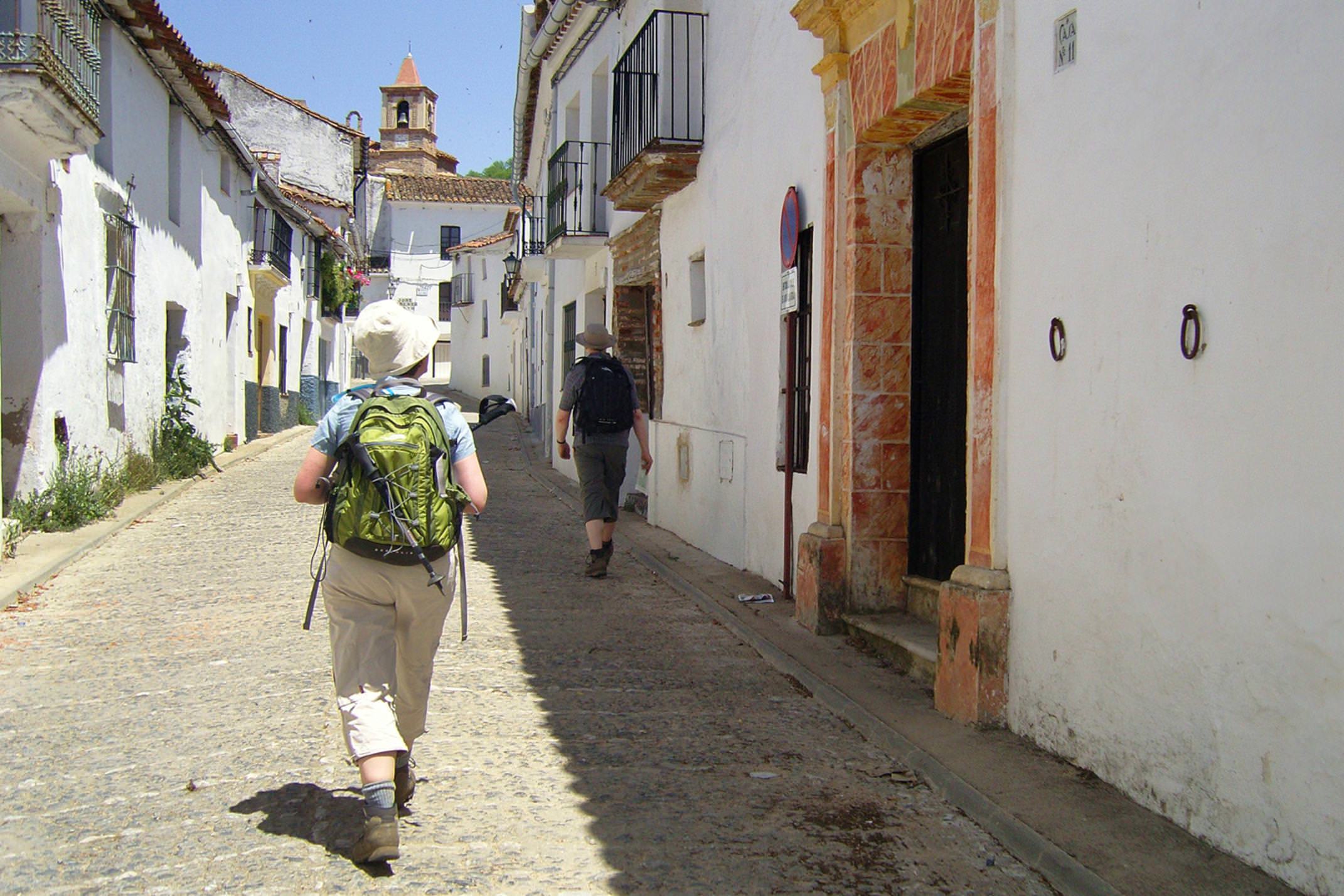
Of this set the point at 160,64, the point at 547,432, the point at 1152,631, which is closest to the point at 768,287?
the point at 1152,631

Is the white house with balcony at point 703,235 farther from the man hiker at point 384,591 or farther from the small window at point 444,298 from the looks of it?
the small window at point 444,298

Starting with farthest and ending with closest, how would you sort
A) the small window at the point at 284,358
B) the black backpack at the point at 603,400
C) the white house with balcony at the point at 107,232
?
the small window at the point at 284,358, the white house with balcony at the point at 107,232, the black backpack at the point at 603,400

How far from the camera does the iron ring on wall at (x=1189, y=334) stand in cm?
363

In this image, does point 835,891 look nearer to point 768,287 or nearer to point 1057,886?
point 1057,886

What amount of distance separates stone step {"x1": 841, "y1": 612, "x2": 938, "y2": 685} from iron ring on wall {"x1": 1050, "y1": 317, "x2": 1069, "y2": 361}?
1.44 meters

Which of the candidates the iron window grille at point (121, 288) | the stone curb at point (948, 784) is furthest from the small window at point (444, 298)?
the stone curb at point (948, 784)

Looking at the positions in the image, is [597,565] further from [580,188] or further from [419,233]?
[419,233]

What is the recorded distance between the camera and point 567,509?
42.5 ft

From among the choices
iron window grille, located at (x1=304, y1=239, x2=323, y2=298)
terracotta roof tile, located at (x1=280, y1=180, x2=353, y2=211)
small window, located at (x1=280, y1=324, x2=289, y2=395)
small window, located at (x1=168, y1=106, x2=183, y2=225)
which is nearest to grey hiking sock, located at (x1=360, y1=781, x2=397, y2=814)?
small window, located at (x1=168, y1=106, x2=183, y2=225)

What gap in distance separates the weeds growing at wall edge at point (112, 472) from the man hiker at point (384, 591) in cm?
652

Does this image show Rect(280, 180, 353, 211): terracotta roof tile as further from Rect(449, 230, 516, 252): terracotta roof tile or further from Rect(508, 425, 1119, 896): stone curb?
Rect(508, 425, 1119, 896): stone curb

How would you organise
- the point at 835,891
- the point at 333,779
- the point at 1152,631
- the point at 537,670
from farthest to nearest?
the point at 537,670 < the point at 333,779 < the point at 1152,631 < the point at 835,891

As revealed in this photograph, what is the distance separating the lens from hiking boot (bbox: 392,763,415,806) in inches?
152

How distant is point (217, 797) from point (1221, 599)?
308cm
